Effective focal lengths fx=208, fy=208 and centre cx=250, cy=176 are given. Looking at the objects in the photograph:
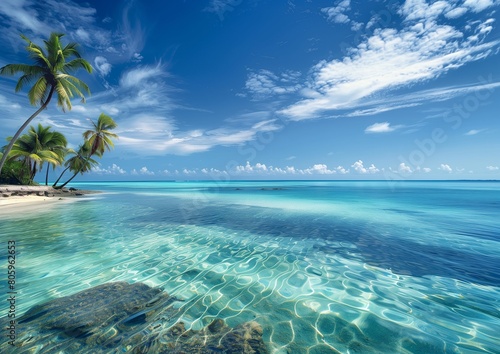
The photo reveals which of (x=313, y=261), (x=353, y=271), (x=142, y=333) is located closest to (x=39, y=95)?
(x=142, y=333)

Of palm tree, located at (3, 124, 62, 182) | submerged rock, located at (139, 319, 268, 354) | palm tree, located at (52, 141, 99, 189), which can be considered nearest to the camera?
submerged rock, located at (139, 319, 268, 354)

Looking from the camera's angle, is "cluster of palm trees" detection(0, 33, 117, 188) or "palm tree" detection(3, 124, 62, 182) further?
"palm tree" detection(3, 124, 62, 182)

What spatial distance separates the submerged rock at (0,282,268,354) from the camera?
10.4 feet

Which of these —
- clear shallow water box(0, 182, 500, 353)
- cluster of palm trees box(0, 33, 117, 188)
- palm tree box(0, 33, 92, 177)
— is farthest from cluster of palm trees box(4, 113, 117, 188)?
clear shallow water box(0, 182, 500, 353)

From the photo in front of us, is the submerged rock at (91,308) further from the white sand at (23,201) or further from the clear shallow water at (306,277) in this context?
the white sand at (23,201)

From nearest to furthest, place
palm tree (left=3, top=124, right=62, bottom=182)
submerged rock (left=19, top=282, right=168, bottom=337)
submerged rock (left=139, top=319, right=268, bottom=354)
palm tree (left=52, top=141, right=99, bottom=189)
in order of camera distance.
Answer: submerged rock (left=139, top=319, right=268, bottom=354) → submerged rock (left=19, top=282, right=168, bottom=337) → palm tree (left=3, top=124, right=62, bottom=182) → palm tree (left=52, top=141, right=99, bottom=189)

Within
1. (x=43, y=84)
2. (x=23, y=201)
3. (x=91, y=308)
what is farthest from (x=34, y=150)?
(x=91, y=308)

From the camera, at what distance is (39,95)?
729 inches

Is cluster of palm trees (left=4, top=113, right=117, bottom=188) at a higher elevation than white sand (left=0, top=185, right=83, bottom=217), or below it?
higher

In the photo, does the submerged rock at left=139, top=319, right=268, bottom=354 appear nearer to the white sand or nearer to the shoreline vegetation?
the white sand

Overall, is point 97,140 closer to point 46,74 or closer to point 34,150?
point 34,150

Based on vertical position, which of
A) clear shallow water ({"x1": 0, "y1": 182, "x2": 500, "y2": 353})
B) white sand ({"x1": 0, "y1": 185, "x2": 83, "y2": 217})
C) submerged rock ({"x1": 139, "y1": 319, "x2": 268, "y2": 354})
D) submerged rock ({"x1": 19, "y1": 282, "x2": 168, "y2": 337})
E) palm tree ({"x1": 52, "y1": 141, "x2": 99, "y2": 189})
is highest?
palm tree ({"x1": 52, "y1": 141, "x2": 99, "y2": 189})

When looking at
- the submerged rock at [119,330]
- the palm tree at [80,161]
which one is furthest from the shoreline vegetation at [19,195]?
the submerged rock at [119,330]

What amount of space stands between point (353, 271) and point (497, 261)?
5563mm
